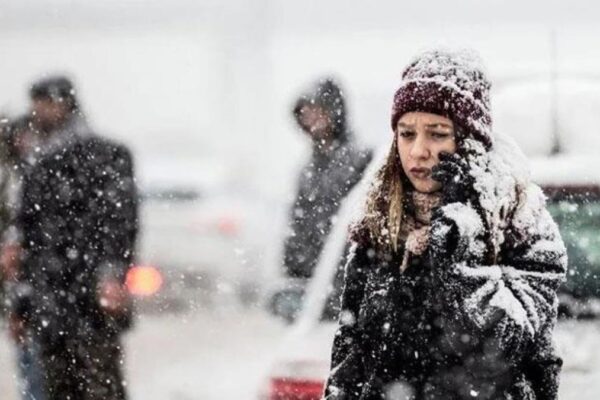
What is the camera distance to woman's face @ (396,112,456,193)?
3211mm

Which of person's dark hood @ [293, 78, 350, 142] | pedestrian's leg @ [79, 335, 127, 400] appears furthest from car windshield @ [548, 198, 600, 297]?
pedestrian's leg @ [79, 335, 127, 400]

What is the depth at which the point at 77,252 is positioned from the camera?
21.1 feet

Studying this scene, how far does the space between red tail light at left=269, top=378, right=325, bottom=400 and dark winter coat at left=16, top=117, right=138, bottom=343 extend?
85.3 inches

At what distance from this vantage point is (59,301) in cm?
654

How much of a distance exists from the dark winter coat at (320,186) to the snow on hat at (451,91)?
3037 millimetres

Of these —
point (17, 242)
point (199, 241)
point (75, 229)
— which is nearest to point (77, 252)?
point (75, 229)

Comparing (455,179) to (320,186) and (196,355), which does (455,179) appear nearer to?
(320,186)

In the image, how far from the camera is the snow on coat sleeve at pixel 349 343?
132 inches

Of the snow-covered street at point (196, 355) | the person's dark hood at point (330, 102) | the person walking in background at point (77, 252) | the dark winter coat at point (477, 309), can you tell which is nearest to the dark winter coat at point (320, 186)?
the person's dark hood at point (330, 102)

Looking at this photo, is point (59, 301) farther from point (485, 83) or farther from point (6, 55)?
point (6, 55)

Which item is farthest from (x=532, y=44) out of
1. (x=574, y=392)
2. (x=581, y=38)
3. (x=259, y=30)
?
(x=574, y=392)

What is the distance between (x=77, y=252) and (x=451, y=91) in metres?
3.60

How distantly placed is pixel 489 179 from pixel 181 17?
977 inches

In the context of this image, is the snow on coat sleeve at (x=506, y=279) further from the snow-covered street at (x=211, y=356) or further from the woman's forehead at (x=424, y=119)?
the snow-covered street at (x=211, y=356)
